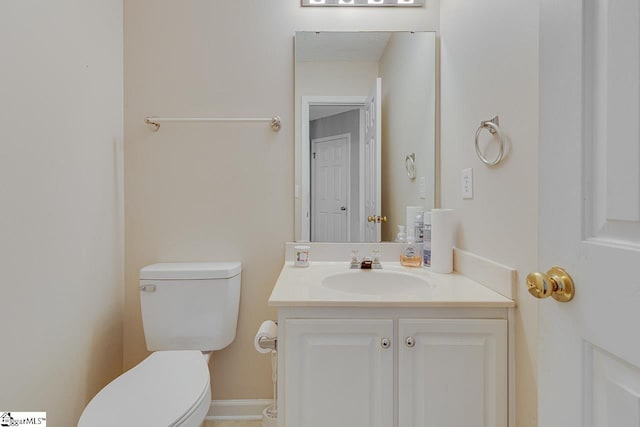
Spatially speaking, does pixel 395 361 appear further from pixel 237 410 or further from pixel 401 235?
pixel 237 410

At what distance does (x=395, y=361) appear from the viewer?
1052 millimetres

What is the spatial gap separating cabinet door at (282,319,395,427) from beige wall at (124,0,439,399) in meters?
0.66

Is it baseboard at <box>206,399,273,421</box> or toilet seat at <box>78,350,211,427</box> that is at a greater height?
toilet seat at <box>78,350,211,427</box>

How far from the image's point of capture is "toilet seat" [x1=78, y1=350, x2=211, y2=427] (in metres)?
1.00

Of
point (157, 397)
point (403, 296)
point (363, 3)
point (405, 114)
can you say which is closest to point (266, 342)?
point (157, 397)

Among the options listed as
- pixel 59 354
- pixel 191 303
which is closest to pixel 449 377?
pixel 191 303

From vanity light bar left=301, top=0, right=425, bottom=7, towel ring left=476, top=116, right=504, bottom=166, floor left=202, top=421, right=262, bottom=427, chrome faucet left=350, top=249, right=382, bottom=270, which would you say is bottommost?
floor left=202, top=421, right=262, bottom=427

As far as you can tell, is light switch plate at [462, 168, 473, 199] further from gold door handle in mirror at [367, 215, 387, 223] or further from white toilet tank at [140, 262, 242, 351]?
white toilet tank at [140, 262, 242, 351]

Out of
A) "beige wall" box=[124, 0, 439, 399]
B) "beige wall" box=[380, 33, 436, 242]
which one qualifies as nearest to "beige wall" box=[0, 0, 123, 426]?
"beige wall" box=[124, 0, 439, 399]

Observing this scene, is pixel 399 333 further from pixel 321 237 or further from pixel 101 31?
pixel 101 31

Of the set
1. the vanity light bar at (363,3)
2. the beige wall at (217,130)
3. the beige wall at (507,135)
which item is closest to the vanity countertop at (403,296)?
the beige wall at (507,135)

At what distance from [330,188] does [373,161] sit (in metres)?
0.25

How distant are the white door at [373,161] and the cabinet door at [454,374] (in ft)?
2.25

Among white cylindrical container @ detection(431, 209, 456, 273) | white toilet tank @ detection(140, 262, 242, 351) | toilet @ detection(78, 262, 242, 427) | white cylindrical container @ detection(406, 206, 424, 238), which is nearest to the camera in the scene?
toilet @ detection(78, 262, 242, 427)
